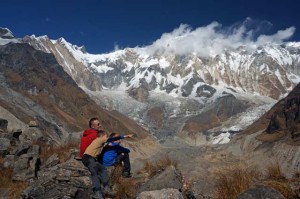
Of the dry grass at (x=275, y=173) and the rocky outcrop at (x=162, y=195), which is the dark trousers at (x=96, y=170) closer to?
the rocky outcrop at (x=162, y=195)

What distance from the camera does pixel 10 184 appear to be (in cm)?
1858

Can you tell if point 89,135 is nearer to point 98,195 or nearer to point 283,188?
point 98,195

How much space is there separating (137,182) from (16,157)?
25.6ft

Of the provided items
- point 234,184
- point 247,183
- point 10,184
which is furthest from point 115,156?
point 10,184

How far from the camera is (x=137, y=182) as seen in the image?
15.6 metres

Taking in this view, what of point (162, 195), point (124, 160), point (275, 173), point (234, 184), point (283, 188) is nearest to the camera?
point (283, 188)

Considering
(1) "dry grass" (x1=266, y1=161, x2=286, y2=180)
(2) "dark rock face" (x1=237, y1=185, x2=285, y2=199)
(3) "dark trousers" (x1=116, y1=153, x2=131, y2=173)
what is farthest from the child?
(2) "dark rock face" (x1=237, y1=185, x2=285, y2=199)

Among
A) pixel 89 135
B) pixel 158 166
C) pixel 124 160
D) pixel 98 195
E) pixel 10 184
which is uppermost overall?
pixel 89 135

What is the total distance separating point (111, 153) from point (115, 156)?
6.2 inches

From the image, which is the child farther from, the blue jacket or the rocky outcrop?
the rocky outcrop

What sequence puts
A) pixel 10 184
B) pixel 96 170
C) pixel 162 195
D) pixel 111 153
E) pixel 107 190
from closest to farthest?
pixel 162 195
pixel 96 170
pixel 107 190
pixel 111 153
pixel 10 184

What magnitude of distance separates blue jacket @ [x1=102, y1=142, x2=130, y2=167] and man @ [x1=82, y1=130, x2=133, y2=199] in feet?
2.06

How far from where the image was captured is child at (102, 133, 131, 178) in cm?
1500

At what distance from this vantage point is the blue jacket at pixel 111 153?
1497 centimetres
